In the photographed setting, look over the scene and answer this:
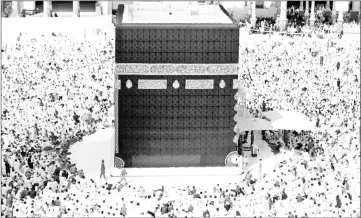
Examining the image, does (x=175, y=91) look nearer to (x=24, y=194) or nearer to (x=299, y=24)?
(x=24, y=194)

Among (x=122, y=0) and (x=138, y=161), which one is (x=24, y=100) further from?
(x=122, y=0)

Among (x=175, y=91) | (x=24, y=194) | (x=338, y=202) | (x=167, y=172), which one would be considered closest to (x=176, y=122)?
(x=175, y=91)

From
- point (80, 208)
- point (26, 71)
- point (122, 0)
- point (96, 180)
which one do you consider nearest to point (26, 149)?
point (96, 180)

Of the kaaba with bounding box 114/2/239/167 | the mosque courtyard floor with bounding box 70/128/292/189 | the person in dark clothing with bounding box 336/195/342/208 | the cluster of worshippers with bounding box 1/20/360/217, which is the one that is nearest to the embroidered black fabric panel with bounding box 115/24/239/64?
the kaaba with bounding box 114/2/239/167

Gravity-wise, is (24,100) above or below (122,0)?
below

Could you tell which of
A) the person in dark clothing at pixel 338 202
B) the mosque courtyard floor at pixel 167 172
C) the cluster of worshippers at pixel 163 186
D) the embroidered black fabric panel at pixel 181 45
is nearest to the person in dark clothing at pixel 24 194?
the cluster of worshippers at pixel 163 186

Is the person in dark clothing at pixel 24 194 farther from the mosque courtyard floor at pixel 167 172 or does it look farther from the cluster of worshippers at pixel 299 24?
the cluster of worshippers at pixel 299 24
